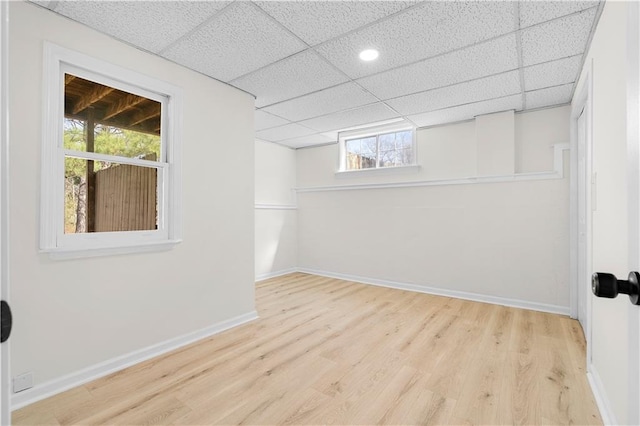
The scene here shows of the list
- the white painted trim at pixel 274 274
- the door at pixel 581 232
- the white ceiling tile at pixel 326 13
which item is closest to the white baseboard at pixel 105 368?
the white painted trim at pixel 274 274

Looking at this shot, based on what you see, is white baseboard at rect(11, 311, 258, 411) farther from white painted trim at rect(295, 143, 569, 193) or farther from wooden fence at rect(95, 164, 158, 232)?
white painted trim at rect(295, 143, 569, 193)

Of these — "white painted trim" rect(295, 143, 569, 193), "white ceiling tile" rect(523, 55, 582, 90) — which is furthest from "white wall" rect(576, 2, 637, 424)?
"white painted trim" rect(295, 143, 569, 193)

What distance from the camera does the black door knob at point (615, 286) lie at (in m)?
0.64

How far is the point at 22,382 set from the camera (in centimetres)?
179

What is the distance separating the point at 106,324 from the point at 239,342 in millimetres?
1038

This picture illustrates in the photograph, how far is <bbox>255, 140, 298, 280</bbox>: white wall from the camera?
5.11 meters

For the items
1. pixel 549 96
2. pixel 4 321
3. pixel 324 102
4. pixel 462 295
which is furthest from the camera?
pixel 462 295

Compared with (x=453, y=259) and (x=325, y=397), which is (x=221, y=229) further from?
(x=453, y=259)

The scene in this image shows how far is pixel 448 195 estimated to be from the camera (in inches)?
165

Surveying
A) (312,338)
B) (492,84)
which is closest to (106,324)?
(312,338)

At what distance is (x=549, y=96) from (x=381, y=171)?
2242 mm

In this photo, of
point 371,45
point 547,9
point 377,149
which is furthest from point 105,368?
point 377,149

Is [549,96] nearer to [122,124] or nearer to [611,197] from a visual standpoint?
[611,197]

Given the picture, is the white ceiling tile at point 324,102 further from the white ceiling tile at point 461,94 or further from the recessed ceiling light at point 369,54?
the recessed ceiling light at point 369,54
